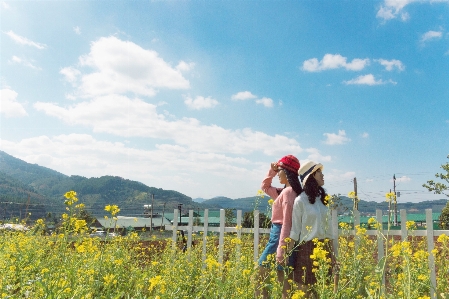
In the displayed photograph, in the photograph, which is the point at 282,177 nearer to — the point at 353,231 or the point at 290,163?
the point at 290,163

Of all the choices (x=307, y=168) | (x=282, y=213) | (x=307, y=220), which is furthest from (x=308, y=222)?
(x=307, y=168)

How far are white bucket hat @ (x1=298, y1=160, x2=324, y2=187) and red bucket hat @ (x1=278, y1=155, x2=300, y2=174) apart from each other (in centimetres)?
9

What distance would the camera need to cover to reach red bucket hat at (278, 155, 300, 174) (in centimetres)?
288

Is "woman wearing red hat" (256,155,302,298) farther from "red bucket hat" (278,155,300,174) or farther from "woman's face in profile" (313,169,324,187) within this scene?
"woman's face in profile" (313,169,324,187)

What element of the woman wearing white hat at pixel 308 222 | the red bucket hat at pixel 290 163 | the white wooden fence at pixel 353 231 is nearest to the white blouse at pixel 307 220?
the woman wearing white hat at pixel 308 222

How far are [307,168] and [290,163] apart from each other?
6.3 inches

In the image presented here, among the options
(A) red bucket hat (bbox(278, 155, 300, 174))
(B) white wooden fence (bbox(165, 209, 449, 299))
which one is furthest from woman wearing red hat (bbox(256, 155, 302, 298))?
(B) white wooden fence (bbox(165, 209, 449, 299))

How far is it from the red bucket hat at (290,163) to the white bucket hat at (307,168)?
90 mm

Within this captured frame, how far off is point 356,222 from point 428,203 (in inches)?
5641

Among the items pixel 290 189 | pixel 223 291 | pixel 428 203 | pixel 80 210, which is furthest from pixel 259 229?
pixel 428 203

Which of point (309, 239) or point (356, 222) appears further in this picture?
point (356, 222)

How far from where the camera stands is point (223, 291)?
7.12 feet

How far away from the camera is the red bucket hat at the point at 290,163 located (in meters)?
2.88

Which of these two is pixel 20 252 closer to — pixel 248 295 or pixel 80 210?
pixel 80 210
